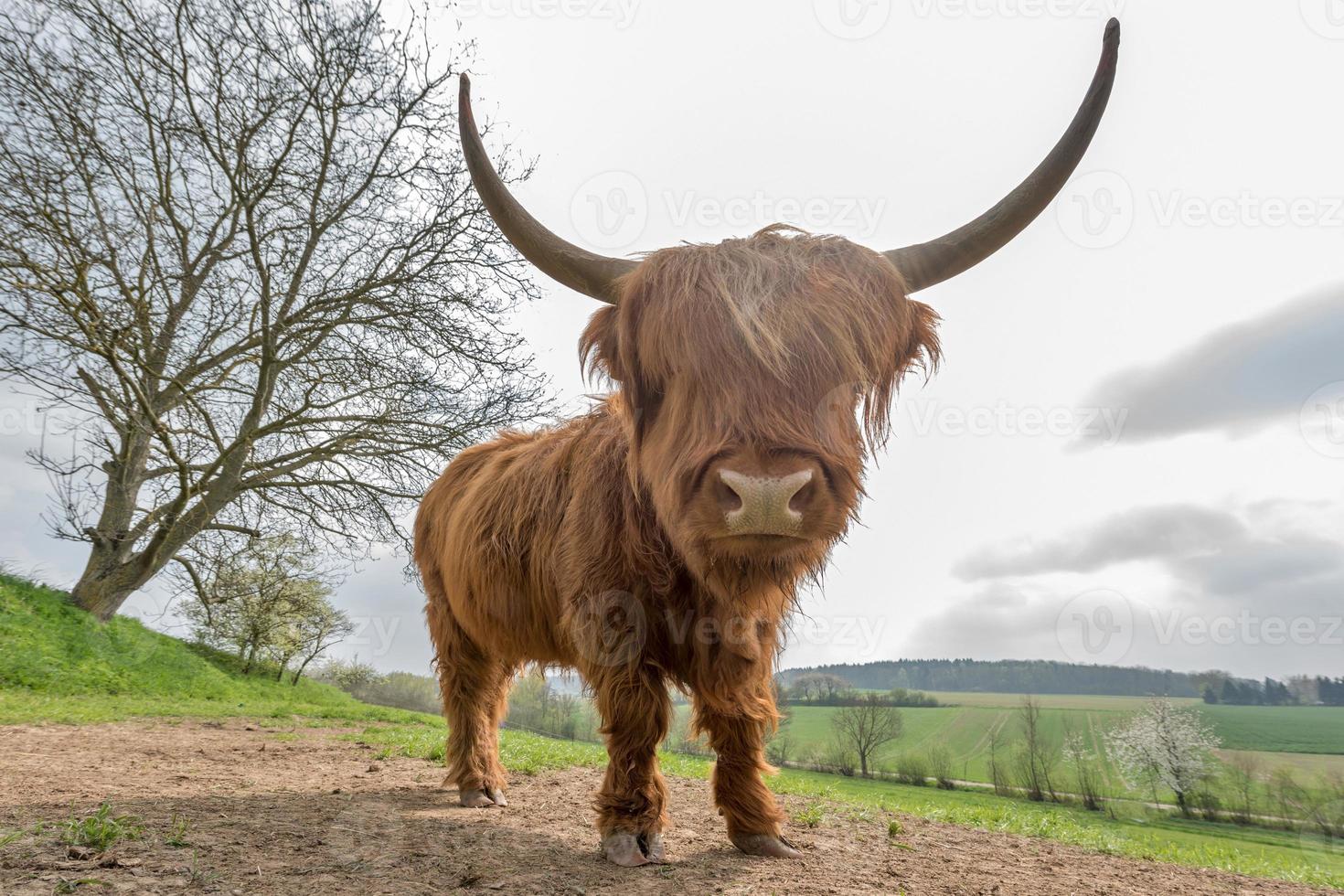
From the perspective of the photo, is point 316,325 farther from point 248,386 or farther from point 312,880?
point 312,880

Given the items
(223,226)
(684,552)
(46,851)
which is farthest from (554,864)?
(223,226)

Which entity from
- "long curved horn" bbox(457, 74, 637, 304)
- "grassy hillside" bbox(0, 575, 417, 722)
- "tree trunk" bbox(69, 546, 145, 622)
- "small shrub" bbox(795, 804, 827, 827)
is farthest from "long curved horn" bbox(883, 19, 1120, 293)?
"tree trunk" bbox(69, 546, 145, 622)

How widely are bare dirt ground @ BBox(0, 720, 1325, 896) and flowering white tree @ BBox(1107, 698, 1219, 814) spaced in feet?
29.0

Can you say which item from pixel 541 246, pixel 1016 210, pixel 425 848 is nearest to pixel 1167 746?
pixel 1016 210

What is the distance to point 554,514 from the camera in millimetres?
3656

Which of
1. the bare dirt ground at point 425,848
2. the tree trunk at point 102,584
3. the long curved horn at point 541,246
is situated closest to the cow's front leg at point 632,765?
the bare dirt ground at point 425,848

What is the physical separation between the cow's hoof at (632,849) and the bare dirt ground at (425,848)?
7cm

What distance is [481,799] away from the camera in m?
4.36

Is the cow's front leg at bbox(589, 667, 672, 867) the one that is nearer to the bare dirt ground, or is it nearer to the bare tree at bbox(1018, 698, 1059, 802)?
the bare dirt ground

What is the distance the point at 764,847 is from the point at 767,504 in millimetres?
1989

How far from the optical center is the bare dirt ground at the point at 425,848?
8.34ft

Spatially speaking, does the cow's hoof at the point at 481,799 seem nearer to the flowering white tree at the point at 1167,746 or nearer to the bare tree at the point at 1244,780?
the bare tree at the point at 1244,780

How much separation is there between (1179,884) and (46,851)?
462 centimetres

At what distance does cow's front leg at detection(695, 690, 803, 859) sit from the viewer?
131 inches
